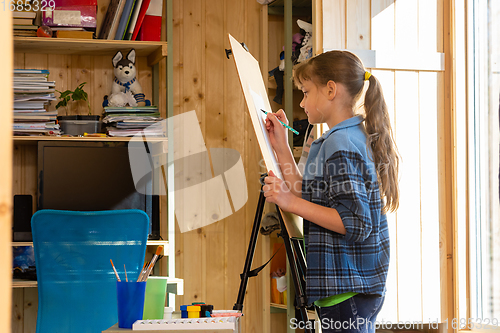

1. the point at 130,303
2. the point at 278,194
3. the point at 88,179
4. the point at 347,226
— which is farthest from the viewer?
the point at 88,179

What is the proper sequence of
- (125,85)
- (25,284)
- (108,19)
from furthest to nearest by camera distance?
(125,85), (108,19), (25,284)

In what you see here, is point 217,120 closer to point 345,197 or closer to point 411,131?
point 411,131

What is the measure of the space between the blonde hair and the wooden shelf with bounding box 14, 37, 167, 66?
45.5 inches

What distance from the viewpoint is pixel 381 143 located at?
1.23m

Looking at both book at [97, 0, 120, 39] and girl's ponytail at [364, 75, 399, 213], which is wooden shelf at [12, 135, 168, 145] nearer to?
book at [97, 0, 120, 39]

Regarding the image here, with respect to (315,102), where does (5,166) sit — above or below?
below

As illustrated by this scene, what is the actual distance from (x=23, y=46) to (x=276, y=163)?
1.58m

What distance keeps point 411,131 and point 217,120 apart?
1086mm

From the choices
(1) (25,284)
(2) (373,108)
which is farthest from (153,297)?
(1) (25,284)

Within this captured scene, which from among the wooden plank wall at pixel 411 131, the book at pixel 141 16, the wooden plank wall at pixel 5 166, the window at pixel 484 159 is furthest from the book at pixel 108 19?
the wooden plank wall at pixel 5 166

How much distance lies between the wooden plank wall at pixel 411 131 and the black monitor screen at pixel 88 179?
3.66ft

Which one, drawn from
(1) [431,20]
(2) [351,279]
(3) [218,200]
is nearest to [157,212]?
(3) [218,200]

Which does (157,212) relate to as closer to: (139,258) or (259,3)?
(139,258)

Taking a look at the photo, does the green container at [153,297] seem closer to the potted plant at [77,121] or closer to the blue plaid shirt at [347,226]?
the blue plaid shirt at [347,226]
